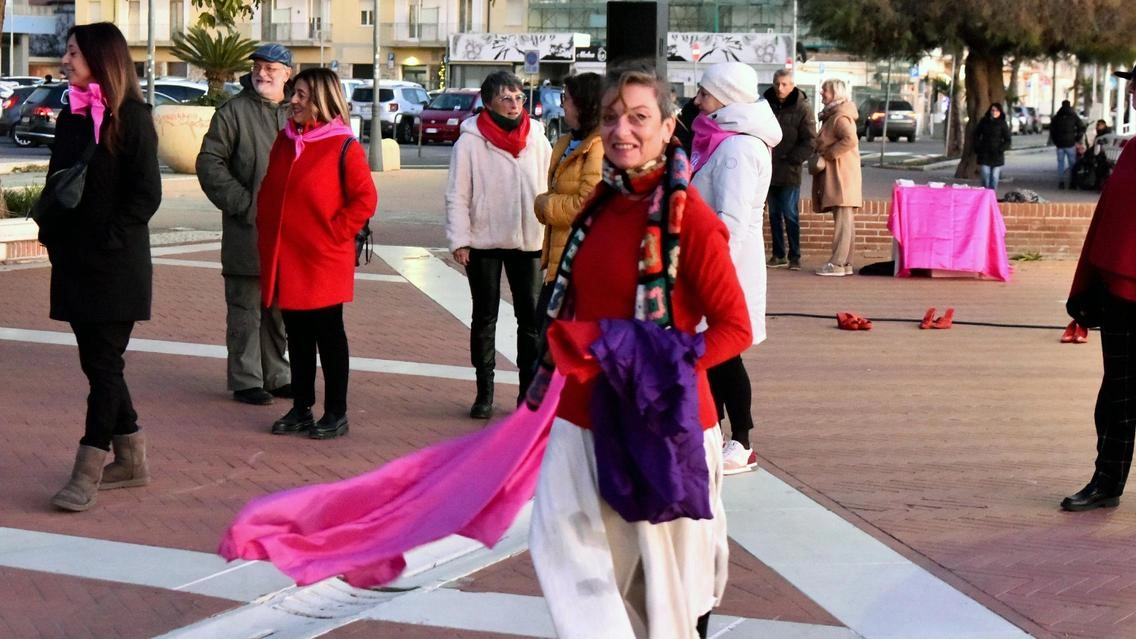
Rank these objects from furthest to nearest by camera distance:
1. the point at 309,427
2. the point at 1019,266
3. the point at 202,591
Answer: the point at 1019,266, the point at 309,427, the point at 202,591

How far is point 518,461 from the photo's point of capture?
14.7 feet

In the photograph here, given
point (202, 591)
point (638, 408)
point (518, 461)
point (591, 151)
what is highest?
point (591, 151)

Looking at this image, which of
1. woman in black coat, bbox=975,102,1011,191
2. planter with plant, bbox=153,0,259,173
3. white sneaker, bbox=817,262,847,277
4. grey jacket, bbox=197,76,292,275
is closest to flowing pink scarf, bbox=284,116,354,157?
grey jacket, bbox=197,76,292,275

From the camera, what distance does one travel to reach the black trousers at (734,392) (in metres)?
7.17

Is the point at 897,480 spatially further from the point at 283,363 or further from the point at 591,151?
the point at 283,363

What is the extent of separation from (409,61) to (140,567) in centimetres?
7596

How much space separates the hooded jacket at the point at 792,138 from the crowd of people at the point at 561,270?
687 centimetres

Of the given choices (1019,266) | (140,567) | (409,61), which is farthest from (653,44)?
(409,61)

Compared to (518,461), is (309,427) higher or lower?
lower

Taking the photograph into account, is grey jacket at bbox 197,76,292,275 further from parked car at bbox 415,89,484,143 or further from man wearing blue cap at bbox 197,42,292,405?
parked car at bbox 415,89,484,143

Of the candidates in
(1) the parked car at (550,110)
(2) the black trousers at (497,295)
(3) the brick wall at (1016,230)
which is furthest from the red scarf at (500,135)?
(1) the parked car at (550,110)

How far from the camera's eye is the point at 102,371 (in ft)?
21.0

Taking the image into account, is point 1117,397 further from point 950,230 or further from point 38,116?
point 38,116

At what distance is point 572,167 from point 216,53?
24.6 m
